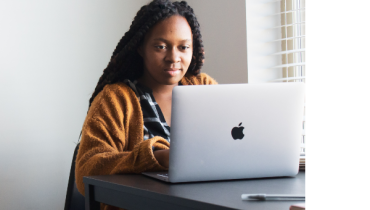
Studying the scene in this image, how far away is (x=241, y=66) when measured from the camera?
1925mm

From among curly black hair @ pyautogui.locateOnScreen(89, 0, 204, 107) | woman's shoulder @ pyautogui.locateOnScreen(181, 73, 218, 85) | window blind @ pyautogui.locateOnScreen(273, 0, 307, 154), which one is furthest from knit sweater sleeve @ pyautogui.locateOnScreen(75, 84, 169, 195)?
window blind @ pyautogui.locateOnScreen(273, 0, 307, 154)

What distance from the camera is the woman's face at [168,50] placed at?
1.34 metres

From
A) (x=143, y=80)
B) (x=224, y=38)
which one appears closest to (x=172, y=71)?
(x=143, y=80)

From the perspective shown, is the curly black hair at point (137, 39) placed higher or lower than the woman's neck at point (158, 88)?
higher

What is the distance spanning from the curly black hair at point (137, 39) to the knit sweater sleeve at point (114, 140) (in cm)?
10

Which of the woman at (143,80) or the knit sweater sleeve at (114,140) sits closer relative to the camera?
the knit sweater sleeve at (114,140)

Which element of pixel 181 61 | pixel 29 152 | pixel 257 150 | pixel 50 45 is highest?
pixel 50 45

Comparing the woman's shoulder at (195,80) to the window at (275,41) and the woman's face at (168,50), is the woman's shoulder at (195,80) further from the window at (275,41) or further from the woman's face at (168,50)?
the window at (275,41)

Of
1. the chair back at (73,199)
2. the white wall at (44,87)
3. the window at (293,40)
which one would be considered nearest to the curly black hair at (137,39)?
the chair back at (73,199)

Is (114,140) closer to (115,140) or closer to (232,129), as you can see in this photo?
(115,140)
